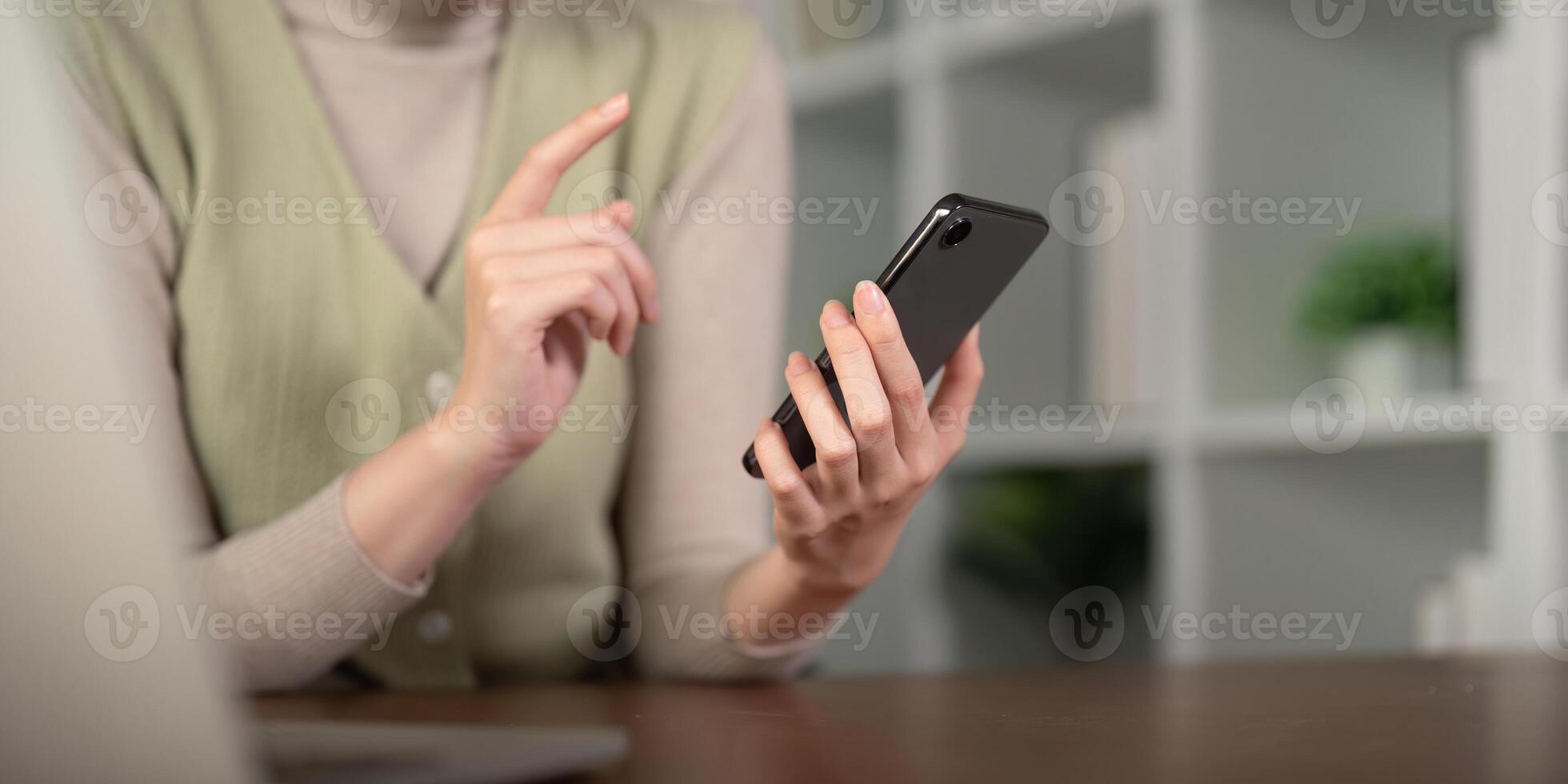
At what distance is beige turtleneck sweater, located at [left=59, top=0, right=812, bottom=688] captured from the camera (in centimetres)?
98

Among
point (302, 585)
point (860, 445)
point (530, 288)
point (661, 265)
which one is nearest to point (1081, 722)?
point (860, 445)

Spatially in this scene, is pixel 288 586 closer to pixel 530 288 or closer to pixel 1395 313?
pixel 530 288

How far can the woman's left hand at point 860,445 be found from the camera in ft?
1.93

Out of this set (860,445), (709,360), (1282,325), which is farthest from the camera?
(1282,325)

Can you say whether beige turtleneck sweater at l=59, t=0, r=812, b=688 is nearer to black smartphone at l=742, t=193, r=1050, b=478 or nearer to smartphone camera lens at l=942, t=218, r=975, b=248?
black smartphone at l=742, t=193, r=1050, b=478

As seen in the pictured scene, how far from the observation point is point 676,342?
1044 mm

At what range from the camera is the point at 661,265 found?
1.07 meters

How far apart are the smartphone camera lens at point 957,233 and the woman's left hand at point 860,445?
1.8 inches

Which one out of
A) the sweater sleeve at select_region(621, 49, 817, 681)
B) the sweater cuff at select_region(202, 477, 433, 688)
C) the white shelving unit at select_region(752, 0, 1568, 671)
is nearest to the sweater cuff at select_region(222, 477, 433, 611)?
the sweater cuff at select_region(202, 477, 433, 688)

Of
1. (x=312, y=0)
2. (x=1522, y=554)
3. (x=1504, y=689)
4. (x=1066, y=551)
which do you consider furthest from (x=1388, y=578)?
(x=312, y=0)

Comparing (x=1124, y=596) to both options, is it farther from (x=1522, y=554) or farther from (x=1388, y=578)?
(x=1522, y=554)

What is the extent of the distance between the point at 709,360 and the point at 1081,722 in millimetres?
576

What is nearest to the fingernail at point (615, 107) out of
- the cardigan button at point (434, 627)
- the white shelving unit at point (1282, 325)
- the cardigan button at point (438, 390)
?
the cardigan button at point (438, 390)

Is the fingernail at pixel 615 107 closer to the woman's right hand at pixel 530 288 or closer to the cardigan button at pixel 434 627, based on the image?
the woman's right hand at pixel 530 288
